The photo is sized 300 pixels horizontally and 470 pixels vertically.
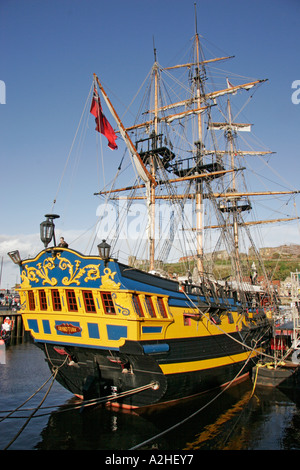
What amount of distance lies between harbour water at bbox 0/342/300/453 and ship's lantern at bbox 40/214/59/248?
17.5ft

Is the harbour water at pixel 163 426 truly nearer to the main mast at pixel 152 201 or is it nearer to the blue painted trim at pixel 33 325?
the blue painted trim at pixel 33 325

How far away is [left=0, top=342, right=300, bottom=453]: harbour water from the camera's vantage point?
392 inches

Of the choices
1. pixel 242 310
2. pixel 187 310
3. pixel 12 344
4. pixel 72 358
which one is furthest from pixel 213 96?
pixel 12 344

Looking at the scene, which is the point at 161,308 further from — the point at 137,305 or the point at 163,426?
the point at 163,426

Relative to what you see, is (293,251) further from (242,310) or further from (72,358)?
(72,358)

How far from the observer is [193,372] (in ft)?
43.0

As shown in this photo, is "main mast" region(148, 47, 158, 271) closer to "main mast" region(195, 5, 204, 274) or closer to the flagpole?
the flagpole

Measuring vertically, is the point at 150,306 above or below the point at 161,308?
above

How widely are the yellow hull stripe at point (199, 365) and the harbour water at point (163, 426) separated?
4.54 ft

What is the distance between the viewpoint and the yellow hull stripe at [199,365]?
38.7 ft

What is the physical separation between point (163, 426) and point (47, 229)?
775 centimetres

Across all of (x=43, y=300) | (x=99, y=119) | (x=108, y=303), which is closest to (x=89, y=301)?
(x=108, y=303)

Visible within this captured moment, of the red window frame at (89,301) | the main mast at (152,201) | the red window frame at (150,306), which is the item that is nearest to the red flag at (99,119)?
the main mast at (152,201)

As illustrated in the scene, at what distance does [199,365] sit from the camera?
13508 millimetres
